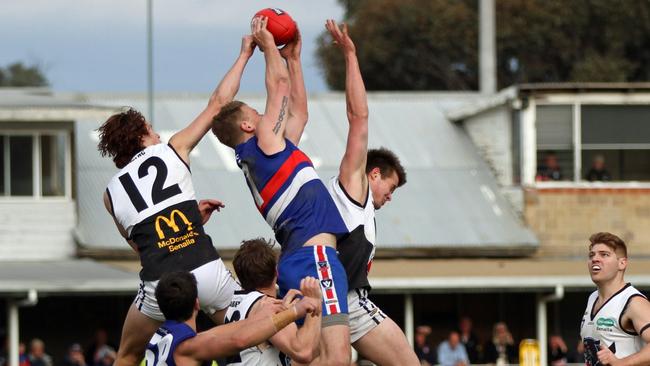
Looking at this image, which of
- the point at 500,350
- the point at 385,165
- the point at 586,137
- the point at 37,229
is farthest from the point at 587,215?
the point at 385,165

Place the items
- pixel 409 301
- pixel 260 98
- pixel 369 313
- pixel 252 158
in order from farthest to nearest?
pixel 260 98
pixel 409 301
pixel 369 313
pixel 252 158

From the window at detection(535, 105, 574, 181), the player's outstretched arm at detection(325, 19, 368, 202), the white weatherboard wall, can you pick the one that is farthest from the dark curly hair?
the window at detection(535, 105, 574, 181)

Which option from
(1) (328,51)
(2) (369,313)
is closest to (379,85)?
(1) (328,51)

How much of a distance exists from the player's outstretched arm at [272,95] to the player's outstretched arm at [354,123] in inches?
17.7

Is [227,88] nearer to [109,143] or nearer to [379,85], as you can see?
[109,143]

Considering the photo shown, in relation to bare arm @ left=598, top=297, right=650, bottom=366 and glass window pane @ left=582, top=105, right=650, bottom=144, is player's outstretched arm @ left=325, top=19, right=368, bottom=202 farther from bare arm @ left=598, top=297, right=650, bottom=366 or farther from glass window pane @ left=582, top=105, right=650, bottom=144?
glass window pane @ left=582, top=105, right=650, bottom=144

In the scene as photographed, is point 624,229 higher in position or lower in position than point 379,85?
lower

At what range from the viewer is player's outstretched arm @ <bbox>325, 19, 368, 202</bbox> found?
35.7 ft

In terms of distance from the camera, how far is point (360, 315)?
11258 mm

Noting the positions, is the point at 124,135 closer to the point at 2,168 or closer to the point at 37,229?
the point at 37,229

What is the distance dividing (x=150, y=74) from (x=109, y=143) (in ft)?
79.4

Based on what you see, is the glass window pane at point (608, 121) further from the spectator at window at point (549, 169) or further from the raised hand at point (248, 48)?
the raised hand at point (248, 48)

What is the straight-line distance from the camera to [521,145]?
34250 millimetres

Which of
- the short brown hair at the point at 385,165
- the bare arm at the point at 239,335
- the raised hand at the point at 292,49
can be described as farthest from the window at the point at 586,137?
the bare arm at the point at 239,335
